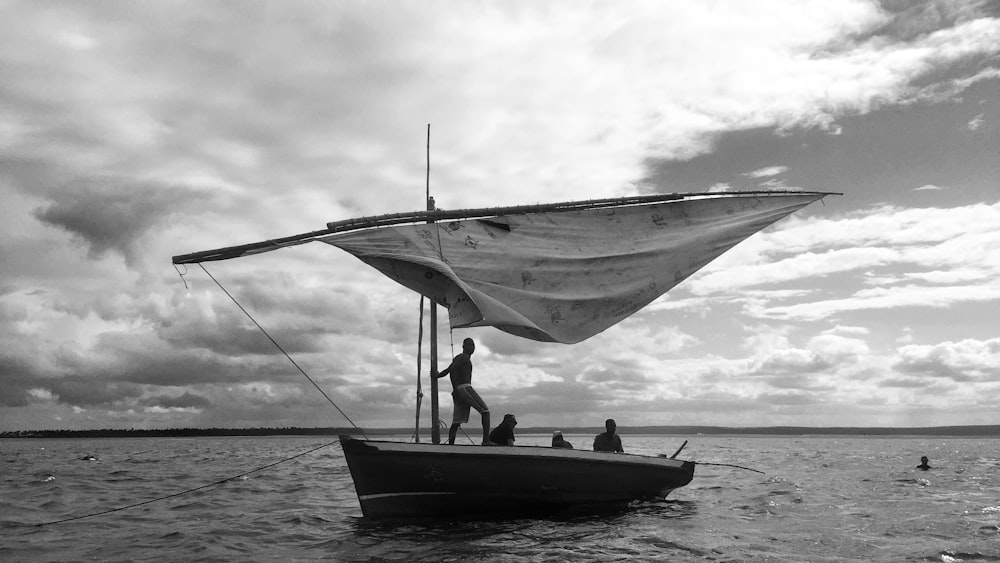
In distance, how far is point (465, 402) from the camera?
14.8 m

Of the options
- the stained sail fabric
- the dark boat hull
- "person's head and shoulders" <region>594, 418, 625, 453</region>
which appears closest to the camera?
the dark boat hull

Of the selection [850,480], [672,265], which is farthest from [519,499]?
[850,480]

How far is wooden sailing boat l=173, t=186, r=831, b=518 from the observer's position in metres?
14.5

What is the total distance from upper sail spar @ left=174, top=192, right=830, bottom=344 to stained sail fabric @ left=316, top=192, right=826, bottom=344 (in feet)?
0.08

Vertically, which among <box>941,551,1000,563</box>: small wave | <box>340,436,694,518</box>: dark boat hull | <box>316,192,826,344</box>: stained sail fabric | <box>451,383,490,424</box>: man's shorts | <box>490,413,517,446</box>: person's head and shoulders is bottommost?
<box>941,551,1000,563</box>: small wave

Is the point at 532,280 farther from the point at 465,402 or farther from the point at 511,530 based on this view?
the point at 511,530

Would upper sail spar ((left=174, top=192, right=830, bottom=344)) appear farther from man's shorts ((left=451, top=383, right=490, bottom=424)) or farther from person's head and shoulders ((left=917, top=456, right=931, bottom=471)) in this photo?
person's head and shoulders ((left=917, top=456, right=931, bottom=471))

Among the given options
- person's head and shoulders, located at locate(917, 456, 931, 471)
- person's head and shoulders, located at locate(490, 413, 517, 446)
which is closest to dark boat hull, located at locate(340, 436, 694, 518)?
person's head and shoulders, located at locate(490, 413, 517, 446)

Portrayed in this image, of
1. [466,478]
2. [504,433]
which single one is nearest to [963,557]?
[504,433]

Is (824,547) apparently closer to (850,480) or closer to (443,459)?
(443,459)

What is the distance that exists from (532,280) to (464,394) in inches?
130

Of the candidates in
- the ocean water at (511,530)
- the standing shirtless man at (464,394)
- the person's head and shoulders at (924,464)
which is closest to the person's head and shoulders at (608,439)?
the ocean water at (511,530)

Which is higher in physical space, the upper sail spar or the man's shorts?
the upper sail spar

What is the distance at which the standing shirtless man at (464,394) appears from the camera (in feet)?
48.2
